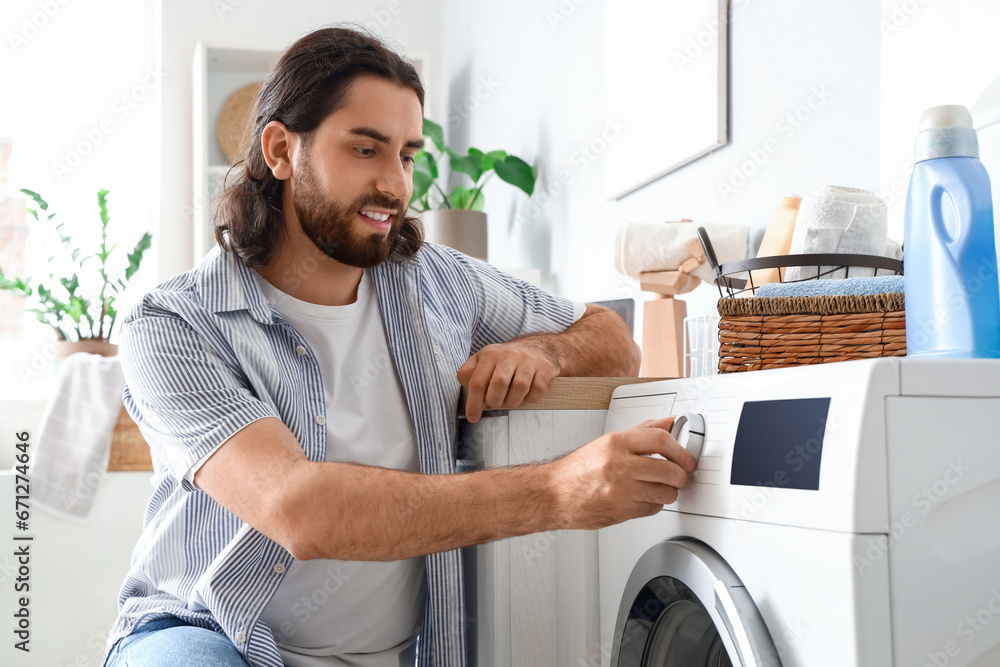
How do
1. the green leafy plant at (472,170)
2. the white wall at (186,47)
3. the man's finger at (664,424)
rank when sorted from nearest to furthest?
the man's finger at (664,424)
the green leafy plant at (472,170)
the white wall at (186,47)

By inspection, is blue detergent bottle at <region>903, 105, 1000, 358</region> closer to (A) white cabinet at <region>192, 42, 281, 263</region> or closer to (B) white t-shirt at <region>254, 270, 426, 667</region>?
(B) white t-shirt at <region>254, 270, 426, 667</region>

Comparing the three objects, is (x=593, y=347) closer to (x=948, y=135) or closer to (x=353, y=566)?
(x=353, y=566)

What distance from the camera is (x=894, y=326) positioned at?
72cm

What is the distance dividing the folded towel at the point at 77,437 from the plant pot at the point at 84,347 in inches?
7.7

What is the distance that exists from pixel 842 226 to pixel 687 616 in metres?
0.44

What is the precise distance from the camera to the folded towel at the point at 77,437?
2.33 m

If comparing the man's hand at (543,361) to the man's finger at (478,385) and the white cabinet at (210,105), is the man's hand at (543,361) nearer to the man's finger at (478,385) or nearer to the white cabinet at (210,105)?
the man's finger at (478,385)

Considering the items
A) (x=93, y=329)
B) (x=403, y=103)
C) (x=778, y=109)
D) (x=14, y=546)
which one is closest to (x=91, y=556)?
(x=14, y=546)

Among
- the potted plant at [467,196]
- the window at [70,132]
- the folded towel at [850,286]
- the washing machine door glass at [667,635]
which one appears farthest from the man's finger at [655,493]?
the window at [70,132]

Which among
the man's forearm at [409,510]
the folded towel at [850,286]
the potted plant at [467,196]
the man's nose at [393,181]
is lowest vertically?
the man's forearm at [409,510]

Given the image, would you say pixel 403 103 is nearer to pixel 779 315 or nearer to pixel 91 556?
pixel 779 315

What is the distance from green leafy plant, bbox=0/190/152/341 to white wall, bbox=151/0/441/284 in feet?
0.57

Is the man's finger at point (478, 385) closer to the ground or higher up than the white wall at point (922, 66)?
closer to the ground

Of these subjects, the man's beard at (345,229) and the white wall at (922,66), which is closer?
the white wall at (922,66)
